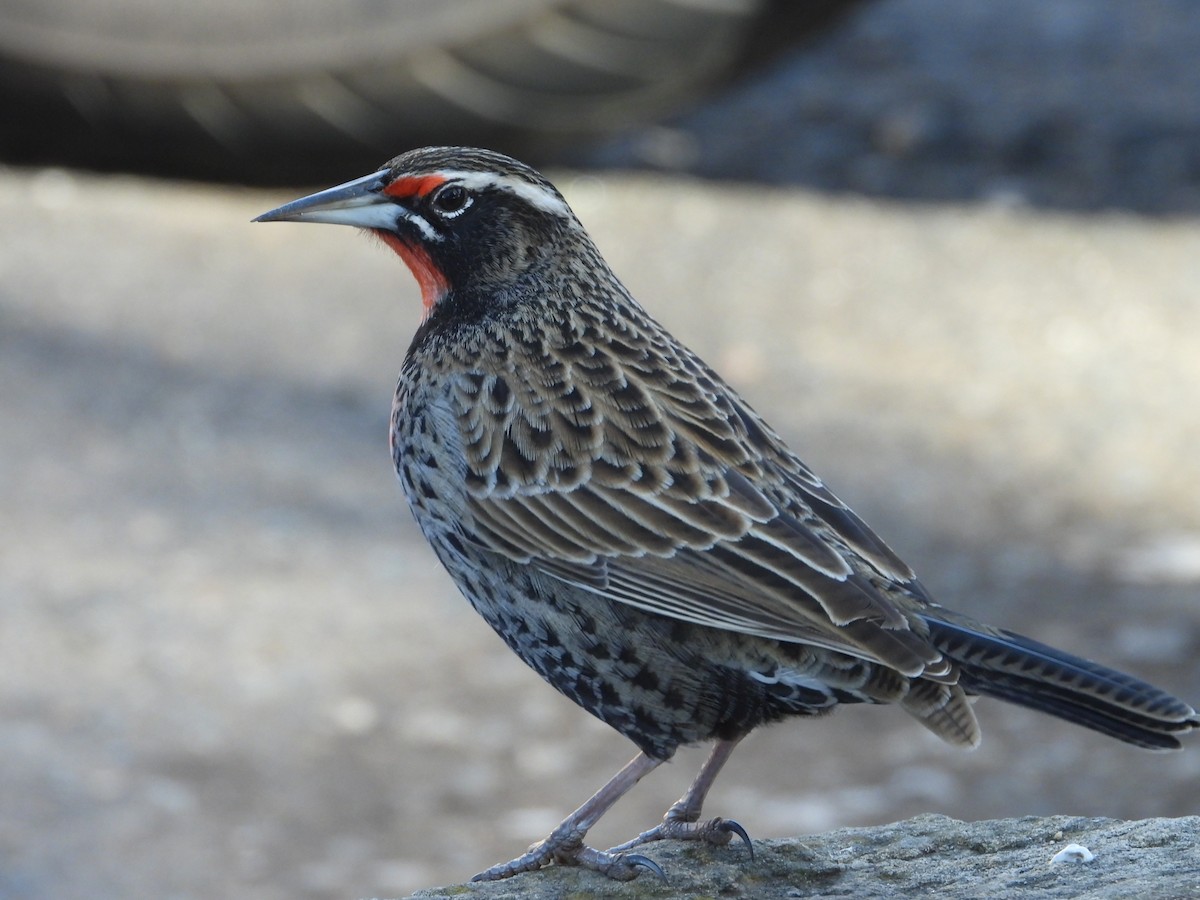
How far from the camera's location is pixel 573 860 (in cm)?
373

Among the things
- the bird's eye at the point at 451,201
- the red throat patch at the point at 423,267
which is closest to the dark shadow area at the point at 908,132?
the red throat patch at the point at 423,267

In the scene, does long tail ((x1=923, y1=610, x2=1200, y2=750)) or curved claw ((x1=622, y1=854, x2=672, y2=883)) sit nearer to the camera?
long tail ((x1=923, y1=610, x2=1200, y2=750))

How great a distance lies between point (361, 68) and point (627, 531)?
→ 5643 millimetres

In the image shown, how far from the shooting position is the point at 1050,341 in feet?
27.0

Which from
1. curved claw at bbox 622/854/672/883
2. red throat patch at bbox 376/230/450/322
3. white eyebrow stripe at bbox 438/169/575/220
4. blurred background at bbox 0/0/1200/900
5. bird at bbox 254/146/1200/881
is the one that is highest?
blurred background at bbox 0/0/1200/900

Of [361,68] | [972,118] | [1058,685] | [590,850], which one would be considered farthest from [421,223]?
[972,118]

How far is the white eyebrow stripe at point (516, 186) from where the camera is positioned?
12.7 ft

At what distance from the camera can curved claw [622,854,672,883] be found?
3613mm

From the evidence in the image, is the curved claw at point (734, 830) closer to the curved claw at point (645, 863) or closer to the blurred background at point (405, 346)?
the curved claw at point (645, 863)

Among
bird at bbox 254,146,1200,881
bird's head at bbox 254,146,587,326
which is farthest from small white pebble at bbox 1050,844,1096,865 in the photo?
bird's head at bbox 254,146,587,326

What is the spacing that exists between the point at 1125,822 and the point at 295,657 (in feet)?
10.1

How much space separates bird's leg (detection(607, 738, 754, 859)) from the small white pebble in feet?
1.94

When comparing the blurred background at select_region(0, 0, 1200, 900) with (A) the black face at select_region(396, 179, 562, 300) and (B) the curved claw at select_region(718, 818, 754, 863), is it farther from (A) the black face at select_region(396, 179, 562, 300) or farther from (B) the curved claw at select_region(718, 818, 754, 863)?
(A) the black face at select_region(396, 179, 562, 300)

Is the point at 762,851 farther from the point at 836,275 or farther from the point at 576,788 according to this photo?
the point at 836,275
